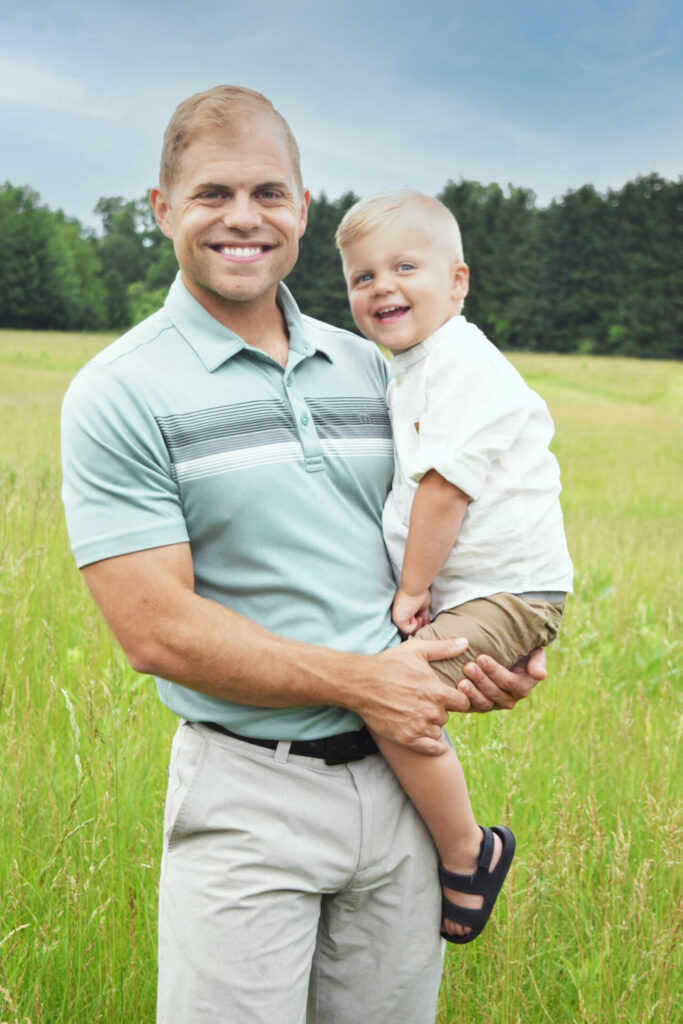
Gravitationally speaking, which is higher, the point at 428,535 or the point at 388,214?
the point at 388,214

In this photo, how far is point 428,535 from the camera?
2.06 m

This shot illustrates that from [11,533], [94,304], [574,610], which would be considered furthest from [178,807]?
[94,304]

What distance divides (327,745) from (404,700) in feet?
0.65

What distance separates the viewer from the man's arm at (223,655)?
68.1 inches

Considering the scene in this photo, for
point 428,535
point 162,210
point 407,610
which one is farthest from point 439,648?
point 162,210

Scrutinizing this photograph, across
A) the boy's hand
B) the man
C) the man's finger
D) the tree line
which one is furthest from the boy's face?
the tree line

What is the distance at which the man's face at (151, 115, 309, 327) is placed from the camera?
197 centimetres

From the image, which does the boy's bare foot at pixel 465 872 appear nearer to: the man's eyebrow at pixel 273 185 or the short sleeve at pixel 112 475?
the short sleeve at pixel 112 475

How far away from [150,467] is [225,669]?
0.41 meters

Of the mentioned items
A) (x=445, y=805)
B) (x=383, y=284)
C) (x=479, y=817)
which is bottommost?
(x=479, y=817)

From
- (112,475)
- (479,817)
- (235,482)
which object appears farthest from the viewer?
(479,817)

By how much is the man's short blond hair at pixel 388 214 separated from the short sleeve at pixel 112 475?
2.73 feet

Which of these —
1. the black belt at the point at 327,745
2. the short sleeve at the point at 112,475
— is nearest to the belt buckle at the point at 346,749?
the black belt at the point at 327,745

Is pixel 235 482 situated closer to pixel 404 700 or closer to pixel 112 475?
pixel 112 475
